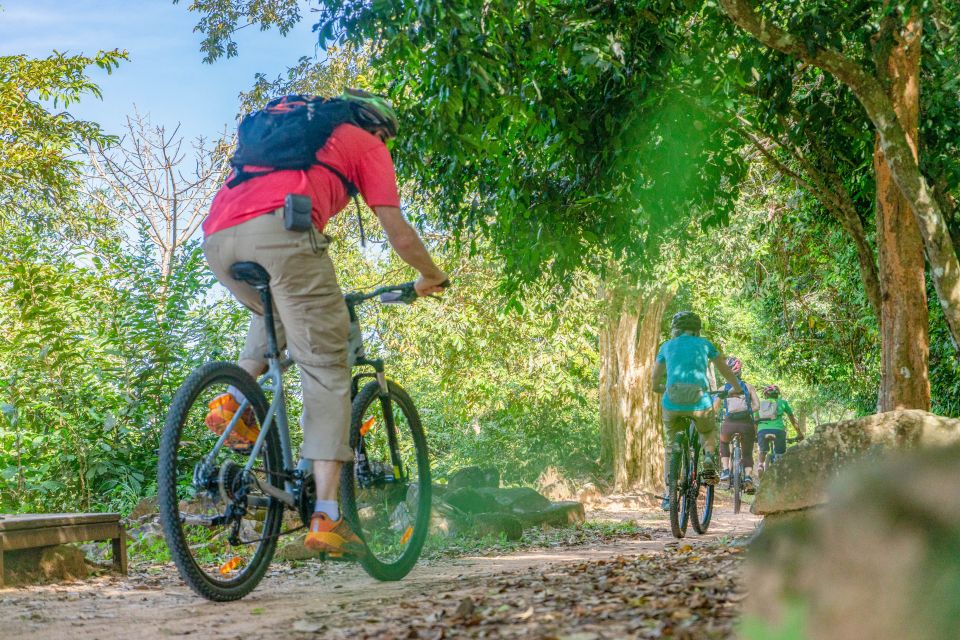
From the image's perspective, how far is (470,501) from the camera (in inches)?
362

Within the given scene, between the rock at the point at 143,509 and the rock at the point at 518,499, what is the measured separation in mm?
3134

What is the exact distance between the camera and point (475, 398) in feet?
62.3

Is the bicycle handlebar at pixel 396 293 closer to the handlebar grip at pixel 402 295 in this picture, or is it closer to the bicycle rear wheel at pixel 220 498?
the handlebar grip at pixel 402 295

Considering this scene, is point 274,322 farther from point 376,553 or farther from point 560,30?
point 560,30

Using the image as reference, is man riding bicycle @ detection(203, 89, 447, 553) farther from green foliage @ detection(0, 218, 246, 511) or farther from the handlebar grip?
green foliage @ detection(0, 218, 246, 511)

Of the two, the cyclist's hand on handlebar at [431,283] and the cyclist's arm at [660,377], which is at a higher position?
the cyclist's hand on handlebar at [431,283]

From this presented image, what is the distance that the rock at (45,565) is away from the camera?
193 inches

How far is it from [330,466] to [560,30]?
14.4 feet

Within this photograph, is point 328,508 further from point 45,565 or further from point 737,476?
point 737,476

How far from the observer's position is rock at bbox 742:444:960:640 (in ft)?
4.90

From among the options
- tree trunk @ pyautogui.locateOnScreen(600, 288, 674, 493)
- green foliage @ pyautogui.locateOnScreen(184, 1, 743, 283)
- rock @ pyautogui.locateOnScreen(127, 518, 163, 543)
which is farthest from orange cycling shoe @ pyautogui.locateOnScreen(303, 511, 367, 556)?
tree trunk @ pyautogui.locateOnScreen(600, 288, 674, 493)

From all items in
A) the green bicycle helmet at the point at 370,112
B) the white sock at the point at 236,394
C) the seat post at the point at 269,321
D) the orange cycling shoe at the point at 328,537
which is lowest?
the orange cycling shoe at the point at 328,537

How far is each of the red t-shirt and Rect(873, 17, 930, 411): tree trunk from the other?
5.52 meters

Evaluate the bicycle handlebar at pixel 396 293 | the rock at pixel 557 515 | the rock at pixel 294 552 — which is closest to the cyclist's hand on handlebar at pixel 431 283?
the bicycle handlebar at pixel 396 293
